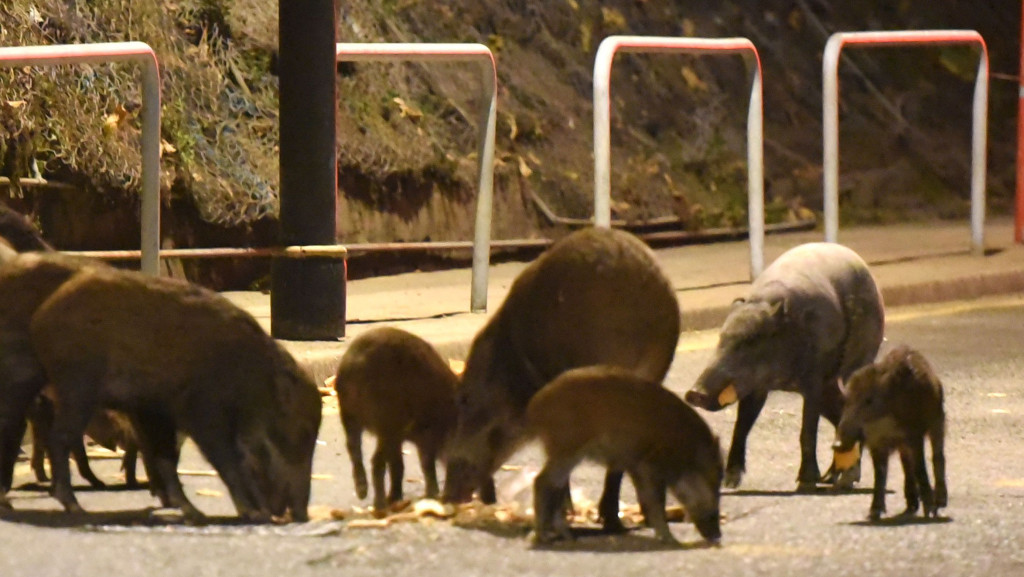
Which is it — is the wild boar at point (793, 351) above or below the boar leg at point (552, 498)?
above

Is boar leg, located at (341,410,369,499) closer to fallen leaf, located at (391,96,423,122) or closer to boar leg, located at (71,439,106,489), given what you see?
boar leg, located at (71,439,106,489)

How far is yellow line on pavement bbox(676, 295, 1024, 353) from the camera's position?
987cm

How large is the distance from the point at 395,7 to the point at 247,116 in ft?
6.71

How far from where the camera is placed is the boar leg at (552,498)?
16.9 feet

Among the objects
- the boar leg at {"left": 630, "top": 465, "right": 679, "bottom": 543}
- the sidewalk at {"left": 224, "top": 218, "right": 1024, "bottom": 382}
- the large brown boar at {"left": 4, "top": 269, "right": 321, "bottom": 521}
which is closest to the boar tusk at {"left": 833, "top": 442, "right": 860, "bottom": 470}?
the boar leg at {"left": 630, "top": 465, "right": 679, "bottom": 543}

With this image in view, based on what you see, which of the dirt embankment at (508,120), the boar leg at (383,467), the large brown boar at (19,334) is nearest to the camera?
the large brown boar at (19,334)

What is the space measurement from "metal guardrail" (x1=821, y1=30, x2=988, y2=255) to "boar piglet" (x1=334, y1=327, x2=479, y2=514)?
5.30m

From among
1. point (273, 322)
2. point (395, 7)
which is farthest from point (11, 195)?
point (395, 7)

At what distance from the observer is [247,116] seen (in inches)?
448

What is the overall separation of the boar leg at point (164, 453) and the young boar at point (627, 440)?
3.41 feet

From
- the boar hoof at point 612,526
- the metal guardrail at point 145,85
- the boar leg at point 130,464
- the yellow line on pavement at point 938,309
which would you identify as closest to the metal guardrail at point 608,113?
the yellow line on pavement at point 938,309

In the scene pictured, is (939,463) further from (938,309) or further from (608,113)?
(938,309)

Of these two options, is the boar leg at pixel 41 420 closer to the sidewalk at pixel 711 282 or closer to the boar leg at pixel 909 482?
the sidewalk at pixel 711 282

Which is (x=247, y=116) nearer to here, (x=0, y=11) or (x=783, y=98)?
(x=0, y=11)
